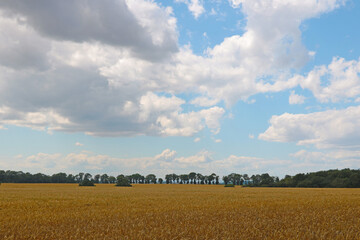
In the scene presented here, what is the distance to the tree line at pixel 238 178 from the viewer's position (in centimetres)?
9471

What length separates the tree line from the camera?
9471cm

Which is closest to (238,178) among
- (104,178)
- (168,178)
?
(168,178)

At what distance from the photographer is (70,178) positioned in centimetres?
16462

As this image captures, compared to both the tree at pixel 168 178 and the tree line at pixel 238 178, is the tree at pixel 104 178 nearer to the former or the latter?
the tree line at pixel 238 178

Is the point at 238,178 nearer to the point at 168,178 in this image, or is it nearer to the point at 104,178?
the point at 168,178

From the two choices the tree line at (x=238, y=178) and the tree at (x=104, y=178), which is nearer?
the tree line at (x=238, y=178)

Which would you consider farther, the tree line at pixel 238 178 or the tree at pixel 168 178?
the tree at pixel 168 178

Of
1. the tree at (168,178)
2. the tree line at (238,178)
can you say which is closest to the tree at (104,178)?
the tree line at (238,178)

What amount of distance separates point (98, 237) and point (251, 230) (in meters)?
5.30

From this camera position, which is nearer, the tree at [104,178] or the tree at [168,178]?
the tree at [168,178]

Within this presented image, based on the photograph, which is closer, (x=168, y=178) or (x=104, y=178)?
(x=168, y=178)

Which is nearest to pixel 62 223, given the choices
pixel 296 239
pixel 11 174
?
pixel 296 239

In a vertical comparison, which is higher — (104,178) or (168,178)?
(168,178)

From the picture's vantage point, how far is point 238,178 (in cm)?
16762
